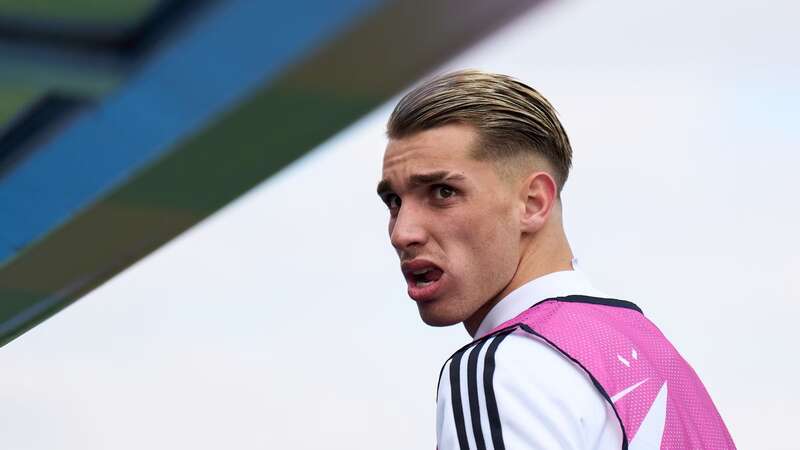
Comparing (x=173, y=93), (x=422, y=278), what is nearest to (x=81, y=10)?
(x=173, y=93)

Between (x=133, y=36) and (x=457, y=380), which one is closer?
(x=133, y=36)

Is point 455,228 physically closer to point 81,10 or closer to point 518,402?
point 518,402

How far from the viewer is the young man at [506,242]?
2.45 metres

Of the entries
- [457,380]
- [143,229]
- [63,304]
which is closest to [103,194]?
[143,229]

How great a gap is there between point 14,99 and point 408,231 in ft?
4.96

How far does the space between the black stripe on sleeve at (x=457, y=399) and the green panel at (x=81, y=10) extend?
1.27 m

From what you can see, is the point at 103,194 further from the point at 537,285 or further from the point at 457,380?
the point at 537,285

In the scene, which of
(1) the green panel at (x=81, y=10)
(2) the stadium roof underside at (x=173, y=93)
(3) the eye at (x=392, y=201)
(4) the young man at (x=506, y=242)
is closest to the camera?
(2) the stadium roof underside at (x=173, y=93)

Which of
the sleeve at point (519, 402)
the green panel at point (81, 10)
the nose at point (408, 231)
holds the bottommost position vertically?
the sleeve at point (519, 402)

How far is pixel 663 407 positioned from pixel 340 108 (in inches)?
62.0

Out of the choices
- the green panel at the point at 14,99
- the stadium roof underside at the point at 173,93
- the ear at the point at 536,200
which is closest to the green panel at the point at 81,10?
the stadium roof underside at the point at 173,93

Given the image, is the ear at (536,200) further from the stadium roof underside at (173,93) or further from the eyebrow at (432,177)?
the stadium roof underside at (173,93)

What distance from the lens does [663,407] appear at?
95.7 inches

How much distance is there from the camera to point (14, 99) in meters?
1.41
